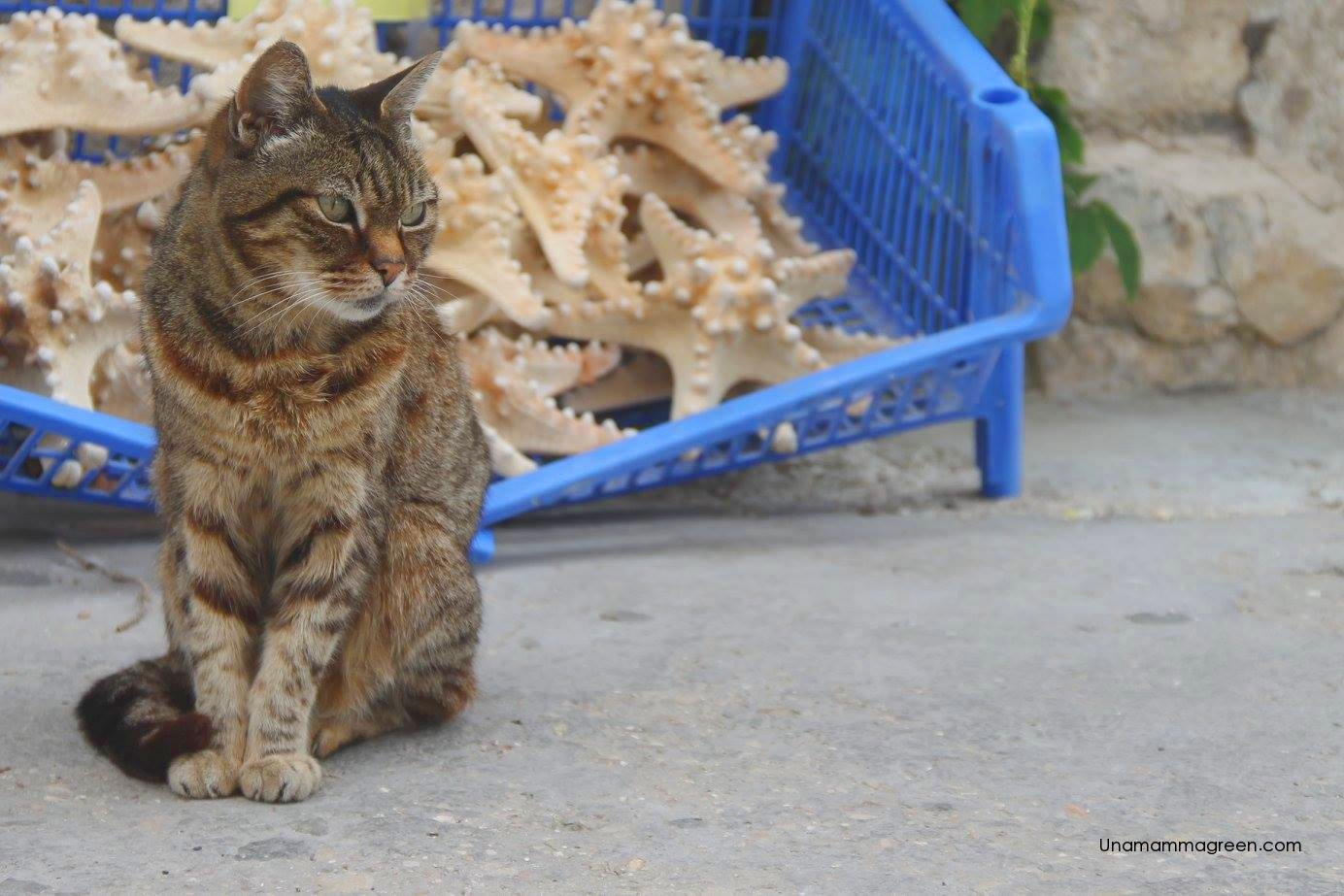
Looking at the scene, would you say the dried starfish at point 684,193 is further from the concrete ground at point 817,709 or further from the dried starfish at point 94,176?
the dried starfish at point 94,176

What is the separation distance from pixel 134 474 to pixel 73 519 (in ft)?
1.43

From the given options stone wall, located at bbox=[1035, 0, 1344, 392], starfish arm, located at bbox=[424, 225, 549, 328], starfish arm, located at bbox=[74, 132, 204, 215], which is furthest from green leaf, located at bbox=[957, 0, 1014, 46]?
starfish arm, located at bbox=[74, 132, 204, 215]

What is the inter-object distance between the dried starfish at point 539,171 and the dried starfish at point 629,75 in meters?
0.16

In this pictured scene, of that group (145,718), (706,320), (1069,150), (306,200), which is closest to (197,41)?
(706,320)

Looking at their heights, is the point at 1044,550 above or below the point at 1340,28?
below

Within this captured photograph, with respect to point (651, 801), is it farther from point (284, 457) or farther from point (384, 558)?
point (284, 457)

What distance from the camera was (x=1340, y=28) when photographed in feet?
12.6

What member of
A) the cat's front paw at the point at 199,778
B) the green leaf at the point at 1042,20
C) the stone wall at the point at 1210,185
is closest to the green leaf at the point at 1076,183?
the stone wall at the point at 1210,185

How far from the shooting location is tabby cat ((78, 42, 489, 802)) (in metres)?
1.76

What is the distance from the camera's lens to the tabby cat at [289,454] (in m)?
1.76

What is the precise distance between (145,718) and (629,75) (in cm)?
184

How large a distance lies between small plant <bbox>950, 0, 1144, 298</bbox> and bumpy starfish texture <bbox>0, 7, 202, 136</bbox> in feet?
5.60

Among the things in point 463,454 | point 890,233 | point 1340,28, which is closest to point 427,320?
point 463,454

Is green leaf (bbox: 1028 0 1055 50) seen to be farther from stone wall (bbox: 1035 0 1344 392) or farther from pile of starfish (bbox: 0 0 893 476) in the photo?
pile of starfish (bbox: 0 0 893 476)
